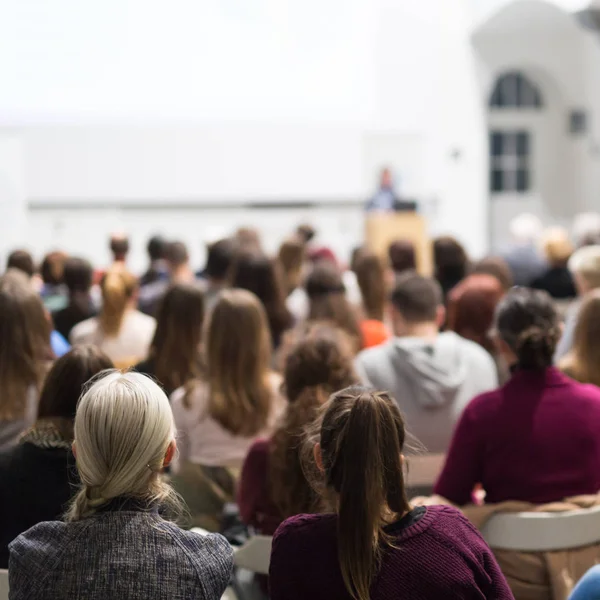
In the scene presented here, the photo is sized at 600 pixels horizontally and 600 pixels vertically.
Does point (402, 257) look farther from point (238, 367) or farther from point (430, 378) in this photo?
point (238, 367)

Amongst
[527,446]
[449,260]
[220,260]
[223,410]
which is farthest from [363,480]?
[449,260]

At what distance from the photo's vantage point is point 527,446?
2.83 metres

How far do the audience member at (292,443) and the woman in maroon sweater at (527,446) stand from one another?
0.37 meters

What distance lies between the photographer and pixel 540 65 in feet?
45.8

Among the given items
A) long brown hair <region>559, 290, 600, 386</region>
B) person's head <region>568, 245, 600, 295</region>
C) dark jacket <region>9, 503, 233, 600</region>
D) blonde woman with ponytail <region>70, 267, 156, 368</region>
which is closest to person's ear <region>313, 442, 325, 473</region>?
dark jacket <region>9, 503, 233, 600</region>

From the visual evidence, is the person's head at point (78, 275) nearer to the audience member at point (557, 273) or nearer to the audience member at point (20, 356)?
the audience member at point (20, 356)

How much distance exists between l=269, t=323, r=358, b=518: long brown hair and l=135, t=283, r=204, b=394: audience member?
1.12 m

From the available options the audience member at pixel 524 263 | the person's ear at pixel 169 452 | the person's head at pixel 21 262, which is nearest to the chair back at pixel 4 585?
the person's ear at pixel 169 452

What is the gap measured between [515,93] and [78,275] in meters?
10.2

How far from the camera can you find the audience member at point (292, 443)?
2.72 metres

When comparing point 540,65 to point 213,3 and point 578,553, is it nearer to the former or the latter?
point 213,3

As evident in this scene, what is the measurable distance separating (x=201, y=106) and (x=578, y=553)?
10.4 metres

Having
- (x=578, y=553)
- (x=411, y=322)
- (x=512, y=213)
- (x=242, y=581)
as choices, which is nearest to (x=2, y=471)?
(x=242, y=581)

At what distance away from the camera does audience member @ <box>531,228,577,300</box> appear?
6512mm
